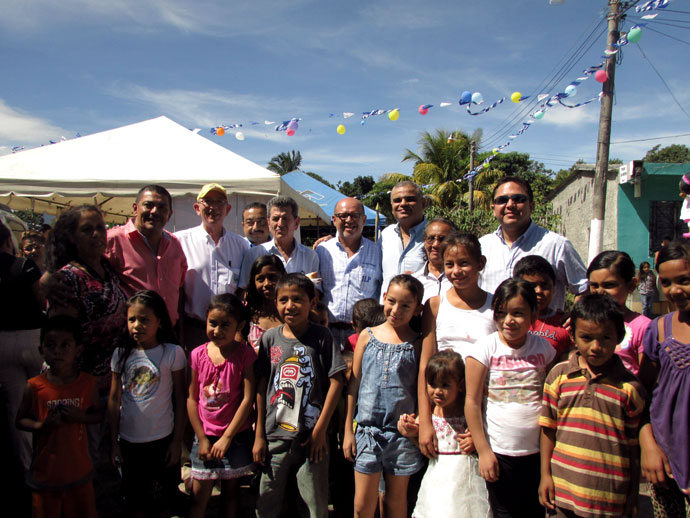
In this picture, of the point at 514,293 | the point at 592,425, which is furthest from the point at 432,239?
the point at 592,425

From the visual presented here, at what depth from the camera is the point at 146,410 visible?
2541mm

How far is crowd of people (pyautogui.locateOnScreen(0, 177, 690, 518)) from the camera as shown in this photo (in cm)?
205

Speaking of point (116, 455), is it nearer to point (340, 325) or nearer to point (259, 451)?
point (259, 451)

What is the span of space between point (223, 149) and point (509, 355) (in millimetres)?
5810

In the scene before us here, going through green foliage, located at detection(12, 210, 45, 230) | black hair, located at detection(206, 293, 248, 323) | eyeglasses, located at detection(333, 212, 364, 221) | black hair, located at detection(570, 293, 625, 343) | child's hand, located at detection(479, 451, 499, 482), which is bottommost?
child's hand, located at detection(479, 451, 499, 482)

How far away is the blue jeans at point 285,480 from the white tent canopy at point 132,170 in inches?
167

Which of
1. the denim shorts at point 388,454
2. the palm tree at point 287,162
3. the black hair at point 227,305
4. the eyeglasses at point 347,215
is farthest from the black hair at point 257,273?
the palm tree at point 287,162

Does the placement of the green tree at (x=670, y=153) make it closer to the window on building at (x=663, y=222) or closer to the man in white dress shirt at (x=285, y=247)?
the window on building at (x=663, y=222)

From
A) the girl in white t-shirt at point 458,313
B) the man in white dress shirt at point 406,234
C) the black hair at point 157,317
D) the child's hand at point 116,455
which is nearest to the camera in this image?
the girl in white t-shirt at point 458,313

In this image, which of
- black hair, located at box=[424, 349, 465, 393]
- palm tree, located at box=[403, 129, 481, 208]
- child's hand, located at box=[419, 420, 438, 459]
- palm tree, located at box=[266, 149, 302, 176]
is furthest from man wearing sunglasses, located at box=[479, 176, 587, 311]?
palm tree, located at box=[266, 149, 302, 176]

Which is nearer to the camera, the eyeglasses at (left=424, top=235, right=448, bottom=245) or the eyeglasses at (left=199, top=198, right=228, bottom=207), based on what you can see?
the eyeglasses at (left=424, top=235, right=448, bottom=245)

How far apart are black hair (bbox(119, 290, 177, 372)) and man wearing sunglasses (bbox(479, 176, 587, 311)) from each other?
2.18 meters

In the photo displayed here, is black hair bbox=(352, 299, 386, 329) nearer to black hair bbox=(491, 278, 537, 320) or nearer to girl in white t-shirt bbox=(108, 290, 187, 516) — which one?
black hair bbox=(491, 278, 537, 320)

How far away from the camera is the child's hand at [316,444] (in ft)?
7.95
